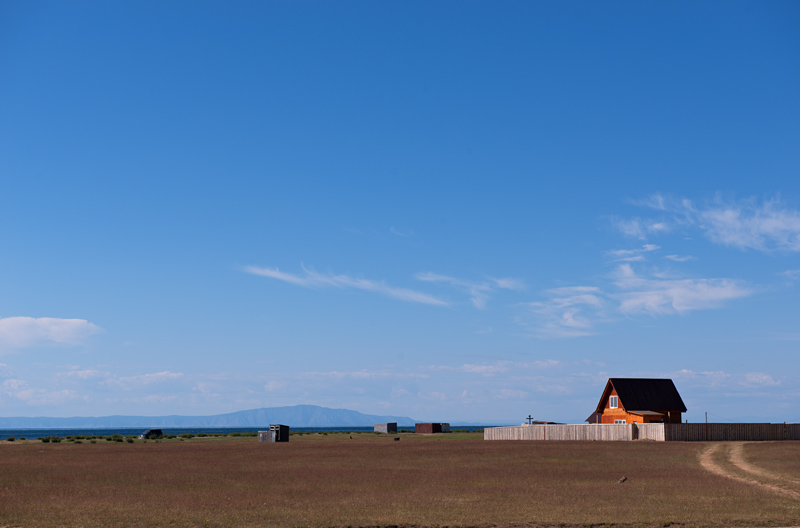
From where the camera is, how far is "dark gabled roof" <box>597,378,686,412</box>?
79375 mm

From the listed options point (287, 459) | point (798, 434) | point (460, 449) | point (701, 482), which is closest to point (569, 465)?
point (701, 482)

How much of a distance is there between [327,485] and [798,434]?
178 ft

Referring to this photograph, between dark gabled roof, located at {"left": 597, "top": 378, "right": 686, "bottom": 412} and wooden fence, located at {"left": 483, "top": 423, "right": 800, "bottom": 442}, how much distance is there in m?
14.0

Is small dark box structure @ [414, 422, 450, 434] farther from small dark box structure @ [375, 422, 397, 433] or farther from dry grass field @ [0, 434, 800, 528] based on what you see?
Answer: dry grass field @ [0, 434, 800, 528]

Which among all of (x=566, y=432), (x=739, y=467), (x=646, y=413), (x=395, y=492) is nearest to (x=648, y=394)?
(x=646, y=413)

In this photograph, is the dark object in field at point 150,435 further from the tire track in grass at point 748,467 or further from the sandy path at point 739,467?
the tire track in grass at point 748,467

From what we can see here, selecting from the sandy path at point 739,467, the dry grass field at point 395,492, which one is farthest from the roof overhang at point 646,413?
the dry grass field at point 395,492

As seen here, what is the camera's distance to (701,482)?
3056cm

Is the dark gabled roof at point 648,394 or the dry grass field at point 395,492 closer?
the dry grass field at point 395,492

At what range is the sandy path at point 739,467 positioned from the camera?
1107 inches

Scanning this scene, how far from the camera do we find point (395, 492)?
90.5 ft

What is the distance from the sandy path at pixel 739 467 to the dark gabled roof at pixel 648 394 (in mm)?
23231

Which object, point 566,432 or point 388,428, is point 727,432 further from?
point 388,428

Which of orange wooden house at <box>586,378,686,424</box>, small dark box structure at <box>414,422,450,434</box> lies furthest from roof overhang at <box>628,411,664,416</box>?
small dark box structure at <box>414,422,450,434</box>
